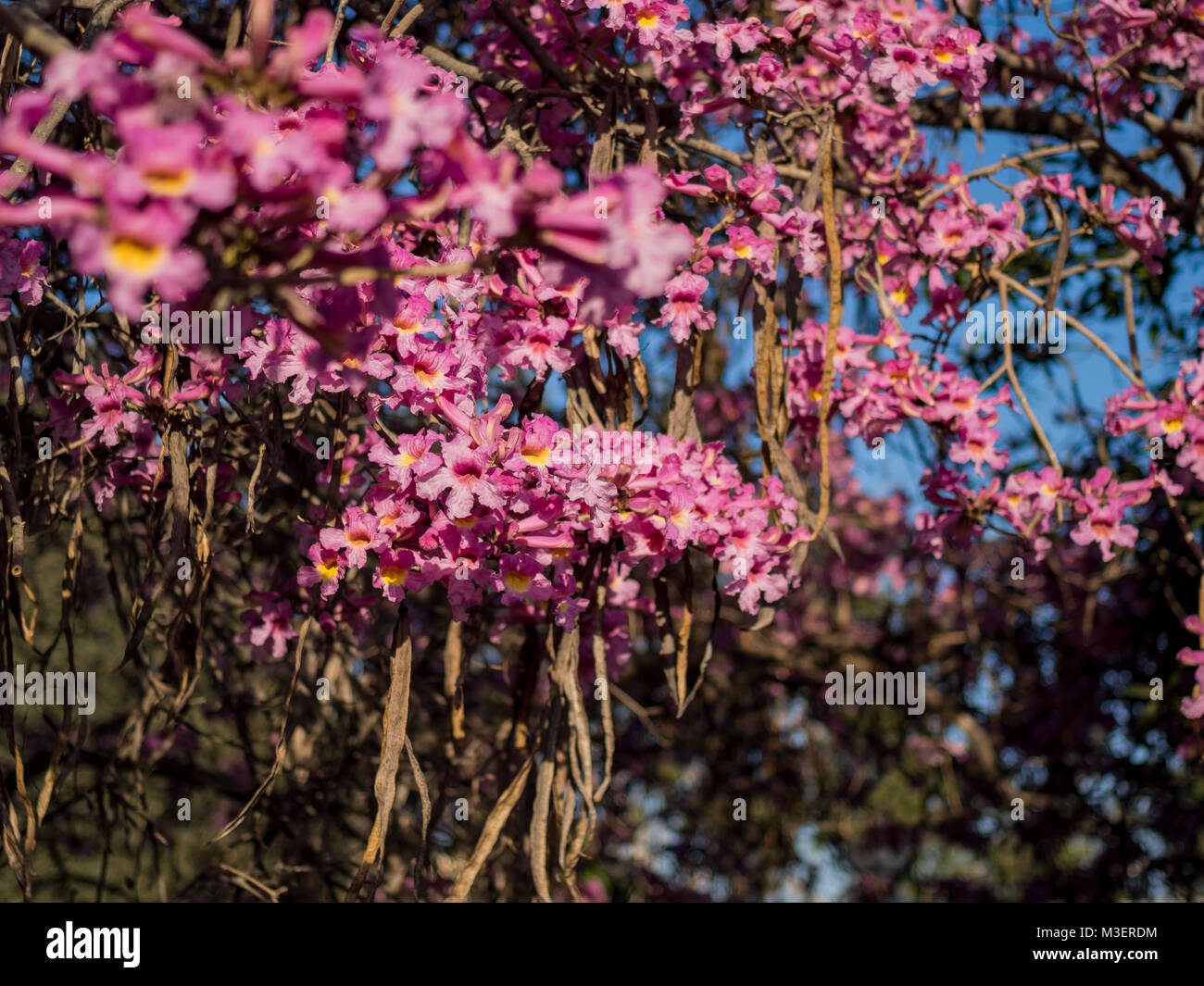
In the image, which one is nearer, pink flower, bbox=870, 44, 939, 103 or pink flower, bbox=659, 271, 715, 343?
pink flower, bbox=659, 271, 715, 343

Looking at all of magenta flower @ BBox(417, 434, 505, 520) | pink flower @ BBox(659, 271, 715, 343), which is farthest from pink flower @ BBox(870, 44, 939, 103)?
magenta flower @ BBox(417, 434, 505, 520)

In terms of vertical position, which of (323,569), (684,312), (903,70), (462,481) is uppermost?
(903,70)

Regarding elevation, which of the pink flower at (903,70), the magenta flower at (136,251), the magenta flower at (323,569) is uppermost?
the pink flower at (903,70)

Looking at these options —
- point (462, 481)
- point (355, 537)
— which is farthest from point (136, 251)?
point (355, 537)

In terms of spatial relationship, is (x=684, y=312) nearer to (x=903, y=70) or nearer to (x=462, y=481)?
(x=462, y=481)

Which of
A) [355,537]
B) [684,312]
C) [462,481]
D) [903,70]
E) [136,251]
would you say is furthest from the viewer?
[903,70]

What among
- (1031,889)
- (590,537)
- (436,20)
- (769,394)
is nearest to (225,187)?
(590,537)

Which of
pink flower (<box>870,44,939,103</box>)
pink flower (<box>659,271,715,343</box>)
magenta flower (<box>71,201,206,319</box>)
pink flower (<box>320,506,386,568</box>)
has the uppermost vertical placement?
pink flower (<box>870,44,939,103</box>)

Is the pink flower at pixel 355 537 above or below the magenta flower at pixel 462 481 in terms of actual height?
below

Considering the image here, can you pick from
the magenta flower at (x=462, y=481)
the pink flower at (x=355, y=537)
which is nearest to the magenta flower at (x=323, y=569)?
the pink flower at (x=355, y=537)

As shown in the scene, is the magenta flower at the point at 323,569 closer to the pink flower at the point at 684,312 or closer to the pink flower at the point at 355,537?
the pink flower at the point at 355,537

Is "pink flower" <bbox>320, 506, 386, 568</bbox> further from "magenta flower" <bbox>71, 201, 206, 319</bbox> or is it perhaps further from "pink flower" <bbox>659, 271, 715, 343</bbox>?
"magenta flower" <bbox>71, 201, 206, 319</bbox>
